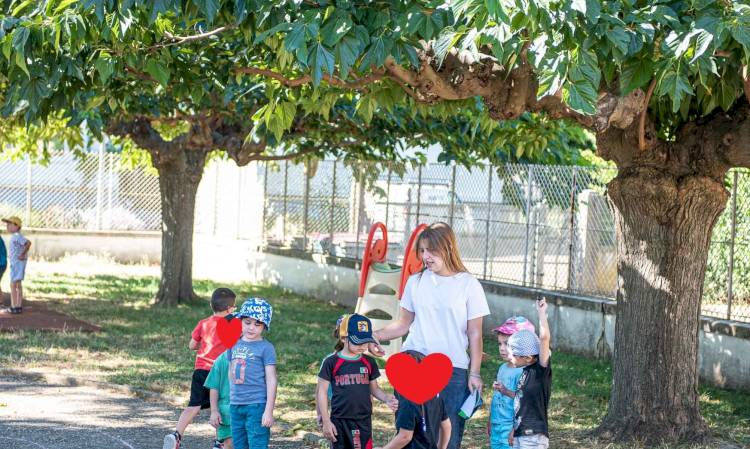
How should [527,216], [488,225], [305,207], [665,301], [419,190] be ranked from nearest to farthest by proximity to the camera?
[665,301], [527,216], [488,225], [419,190], [305,207]

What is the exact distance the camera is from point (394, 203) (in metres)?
18.1

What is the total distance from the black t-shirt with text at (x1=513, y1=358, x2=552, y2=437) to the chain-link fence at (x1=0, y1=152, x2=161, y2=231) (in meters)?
20.1

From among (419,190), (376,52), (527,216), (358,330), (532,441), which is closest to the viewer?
(376,52)

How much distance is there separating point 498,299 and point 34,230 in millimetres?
13150

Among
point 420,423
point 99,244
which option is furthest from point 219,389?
point 99,244

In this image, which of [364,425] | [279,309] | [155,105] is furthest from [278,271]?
[364,425]

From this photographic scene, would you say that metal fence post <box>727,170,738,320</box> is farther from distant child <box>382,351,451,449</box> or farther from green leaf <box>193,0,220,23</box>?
green leaf <box>193,0,220,23</box>

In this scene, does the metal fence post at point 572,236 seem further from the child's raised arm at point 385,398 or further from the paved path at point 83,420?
the child's raised arm at point 385,398

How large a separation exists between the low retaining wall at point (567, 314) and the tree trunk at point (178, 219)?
289 centimetres

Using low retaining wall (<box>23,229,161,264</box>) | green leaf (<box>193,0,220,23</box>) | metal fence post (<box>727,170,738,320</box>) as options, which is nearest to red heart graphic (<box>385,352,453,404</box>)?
green leaf (<box>193,0,220,23</box>)

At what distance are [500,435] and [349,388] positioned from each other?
0.97 meters

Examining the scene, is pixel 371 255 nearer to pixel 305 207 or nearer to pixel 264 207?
pixel 305 207

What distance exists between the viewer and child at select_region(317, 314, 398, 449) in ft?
20.0

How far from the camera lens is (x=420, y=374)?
5953 millimetres
